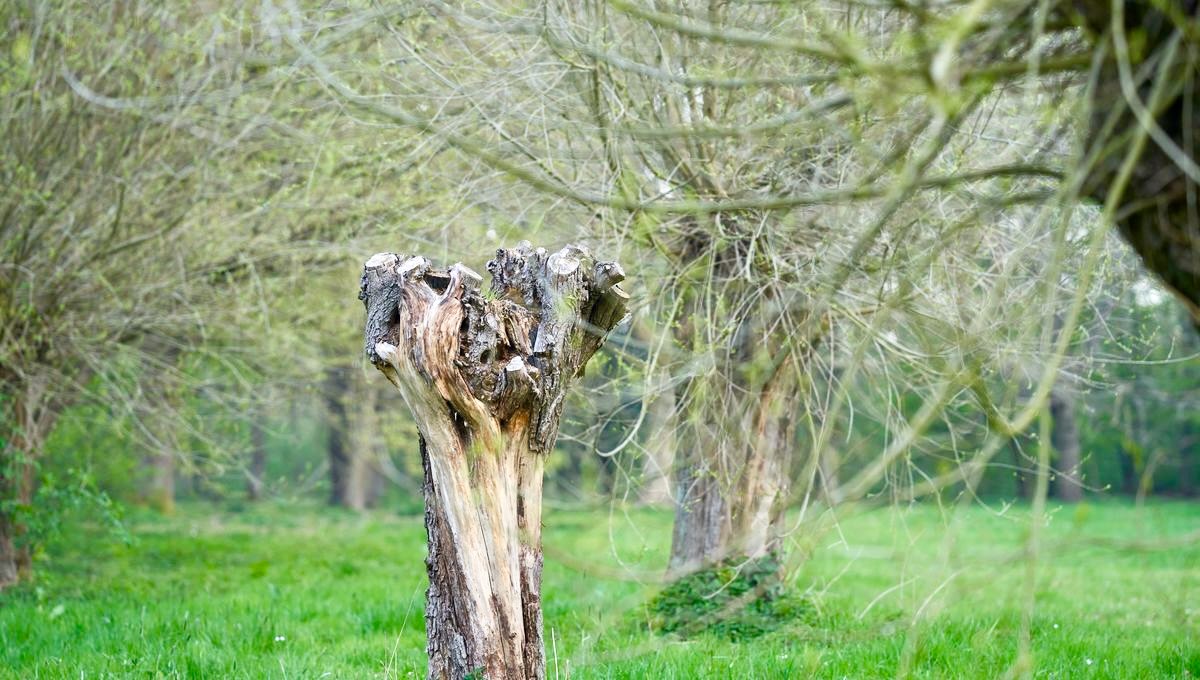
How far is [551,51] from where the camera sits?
5.80 meters

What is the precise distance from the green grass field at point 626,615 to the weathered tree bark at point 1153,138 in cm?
65

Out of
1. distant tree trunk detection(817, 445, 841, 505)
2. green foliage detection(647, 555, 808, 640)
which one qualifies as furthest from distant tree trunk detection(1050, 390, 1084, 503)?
distant tree trunk detection(817, 445, 841, 505)

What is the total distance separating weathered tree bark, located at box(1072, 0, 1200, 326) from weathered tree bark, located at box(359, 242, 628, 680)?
2378mm

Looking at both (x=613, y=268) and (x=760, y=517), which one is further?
(x=760, y=517)

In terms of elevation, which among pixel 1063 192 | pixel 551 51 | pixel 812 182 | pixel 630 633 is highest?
pixel 551 51

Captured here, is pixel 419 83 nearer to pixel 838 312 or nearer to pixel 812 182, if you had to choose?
pixel 812 182

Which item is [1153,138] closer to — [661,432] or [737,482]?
[661,432]

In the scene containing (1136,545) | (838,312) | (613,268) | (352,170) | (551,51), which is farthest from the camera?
(352,170)

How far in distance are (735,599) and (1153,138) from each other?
4.91m

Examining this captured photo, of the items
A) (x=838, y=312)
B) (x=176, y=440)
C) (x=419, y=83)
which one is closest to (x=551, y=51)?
(x=419, y=83)

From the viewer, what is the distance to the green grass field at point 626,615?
339cm

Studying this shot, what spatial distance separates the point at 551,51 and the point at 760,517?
3.27 m

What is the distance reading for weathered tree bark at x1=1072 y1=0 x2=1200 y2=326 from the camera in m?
2.22

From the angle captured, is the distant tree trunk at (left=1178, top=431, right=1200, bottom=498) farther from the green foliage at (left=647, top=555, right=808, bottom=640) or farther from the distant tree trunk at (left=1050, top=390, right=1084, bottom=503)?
the green foliage at (left=647, top=555, right=808, bottom=640)
